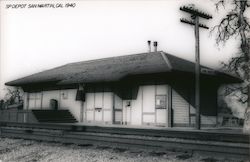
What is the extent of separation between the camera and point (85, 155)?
10.0m

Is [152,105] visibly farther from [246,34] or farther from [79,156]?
[79,156]

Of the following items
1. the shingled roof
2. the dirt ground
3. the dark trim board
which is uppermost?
the shingled roof

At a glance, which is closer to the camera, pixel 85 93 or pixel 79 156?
pixel 79 156

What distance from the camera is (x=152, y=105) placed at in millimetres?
19734

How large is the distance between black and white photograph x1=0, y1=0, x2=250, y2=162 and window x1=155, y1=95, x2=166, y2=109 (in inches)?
2.4

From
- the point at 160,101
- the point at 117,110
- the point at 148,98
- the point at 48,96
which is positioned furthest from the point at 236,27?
the point at 48,96

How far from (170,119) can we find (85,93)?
24.7 feet

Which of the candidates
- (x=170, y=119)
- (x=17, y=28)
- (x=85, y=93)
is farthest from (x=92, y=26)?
(x=85, y=93)

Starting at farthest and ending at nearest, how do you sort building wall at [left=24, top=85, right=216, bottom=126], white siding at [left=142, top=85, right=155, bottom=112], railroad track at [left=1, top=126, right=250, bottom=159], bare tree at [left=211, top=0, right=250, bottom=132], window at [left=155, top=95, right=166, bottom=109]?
white siding at [left=142, top=85, right=155, bottom=112] → building wall at [left=24, top=85, right=216, bottom=126] → window at [left=155, top=95, right=166, bottom=109] → bare tree at [left=211, top=0, right=250, bottom=132] → railroad track at [left=1, top=126, right=250, bottom=159]

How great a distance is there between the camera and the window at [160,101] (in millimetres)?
19266

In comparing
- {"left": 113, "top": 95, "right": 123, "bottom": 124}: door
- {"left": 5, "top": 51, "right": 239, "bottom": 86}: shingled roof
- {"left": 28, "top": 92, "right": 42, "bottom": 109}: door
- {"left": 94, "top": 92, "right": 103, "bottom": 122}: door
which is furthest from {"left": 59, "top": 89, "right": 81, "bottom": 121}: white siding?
{"left": 113, "top": 95, "right": 123, "bottom": 124}: door

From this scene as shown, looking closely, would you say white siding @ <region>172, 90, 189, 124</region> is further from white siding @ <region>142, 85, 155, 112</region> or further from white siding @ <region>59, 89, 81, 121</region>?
white siding @ <region>59, 89, 81, 121</region>

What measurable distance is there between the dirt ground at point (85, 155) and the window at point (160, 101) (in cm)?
827

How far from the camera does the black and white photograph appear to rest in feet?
33.9
